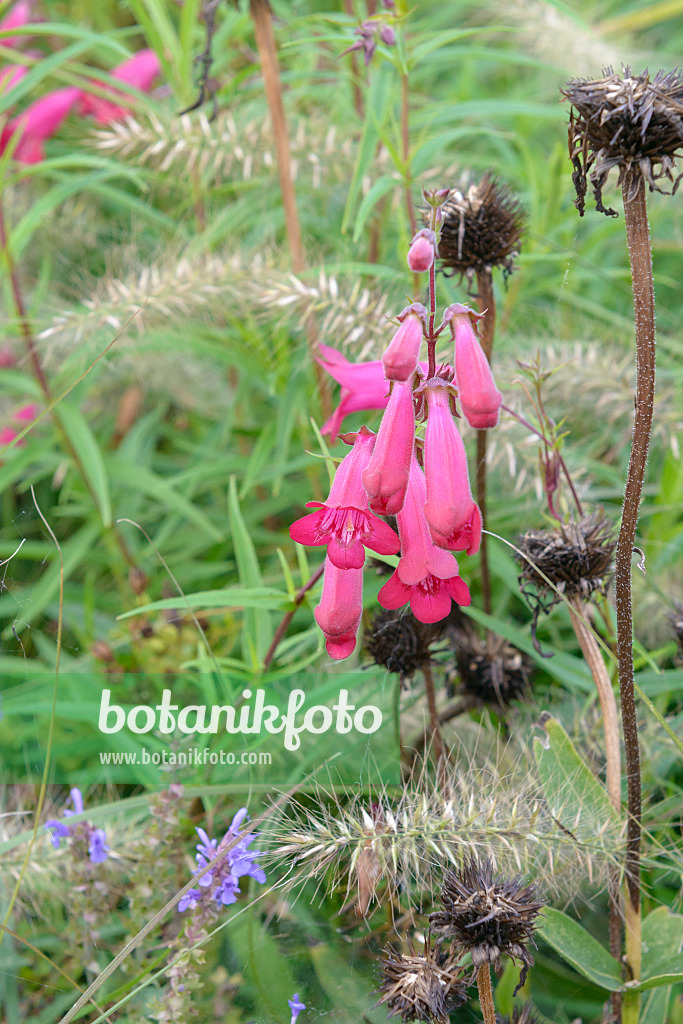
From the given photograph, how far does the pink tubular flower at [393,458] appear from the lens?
654 millimetres

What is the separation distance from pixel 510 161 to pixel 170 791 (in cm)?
141

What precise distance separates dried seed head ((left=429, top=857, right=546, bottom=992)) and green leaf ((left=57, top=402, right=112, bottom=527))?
78 cm

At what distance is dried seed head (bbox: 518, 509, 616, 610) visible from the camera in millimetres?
874

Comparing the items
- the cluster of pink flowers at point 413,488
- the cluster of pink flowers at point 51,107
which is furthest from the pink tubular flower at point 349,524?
the cluster of pink flowers at point 51,107

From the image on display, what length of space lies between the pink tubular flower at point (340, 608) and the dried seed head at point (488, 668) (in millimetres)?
367

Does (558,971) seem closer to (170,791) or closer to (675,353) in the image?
(170,791)

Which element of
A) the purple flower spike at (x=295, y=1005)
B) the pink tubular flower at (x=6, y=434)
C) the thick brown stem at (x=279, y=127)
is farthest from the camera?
the pink tubular flower at (x=6, y=434)

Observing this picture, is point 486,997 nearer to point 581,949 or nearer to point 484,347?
point 581,949

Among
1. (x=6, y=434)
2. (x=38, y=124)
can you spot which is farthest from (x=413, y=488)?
(x=38, y=124)

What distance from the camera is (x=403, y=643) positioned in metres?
0.96

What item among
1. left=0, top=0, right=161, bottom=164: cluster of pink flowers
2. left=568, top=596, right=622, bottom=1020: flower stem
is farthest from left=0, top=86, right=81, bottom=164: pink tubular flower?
left=568, top=596, right=622, bottom=1020: flower stem

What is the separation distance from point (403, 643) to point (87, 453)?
688 mm

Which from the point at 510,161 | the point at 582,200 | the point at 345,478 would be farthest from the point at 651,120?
the point at 510,161

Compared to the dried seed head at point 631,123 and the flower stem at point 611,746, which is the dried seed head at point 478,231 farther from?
the flower stem at point 611,746
